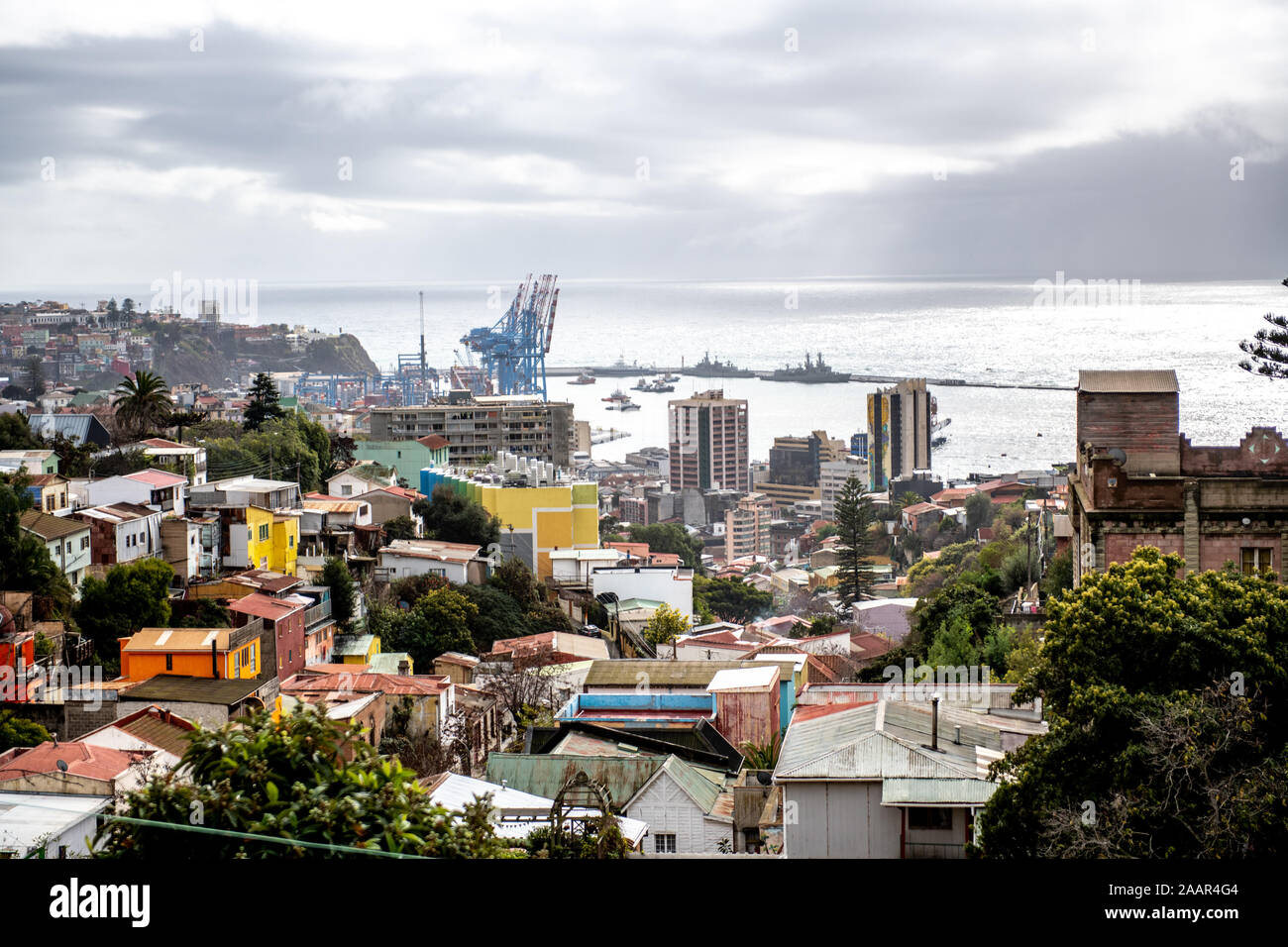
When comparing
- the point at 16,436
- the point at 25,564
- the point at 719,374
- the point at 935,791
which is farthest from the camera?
the point at 719,374

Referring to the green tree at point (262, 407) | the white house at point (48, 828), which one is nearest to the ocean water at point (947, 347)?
the green tree at point (262, 407)

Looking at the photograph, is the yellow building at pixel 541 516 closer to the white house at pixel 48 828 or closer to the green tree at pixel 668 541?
the green tree at pixel 668 541

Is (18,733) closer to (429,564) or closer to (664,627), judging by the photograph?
(429,564)

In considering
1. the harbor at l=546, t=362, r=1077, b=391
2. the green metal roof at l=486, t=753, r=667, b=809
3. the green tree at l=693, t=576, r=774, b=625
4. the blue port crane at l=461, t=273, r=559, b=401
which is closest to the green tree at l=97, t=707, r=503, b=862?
the green metal roof at l=486, t=753, r=667, b=809

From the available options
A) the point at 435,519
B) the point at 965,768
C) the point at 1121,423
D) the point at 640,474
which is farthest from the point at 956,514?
the point at 965,768

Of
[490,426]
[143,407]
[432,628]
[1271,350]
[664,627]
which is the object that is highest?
[1271,350]

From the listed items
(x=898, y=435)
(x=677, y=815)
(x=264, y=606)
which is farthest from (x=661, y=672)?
(x=898, y=435)
